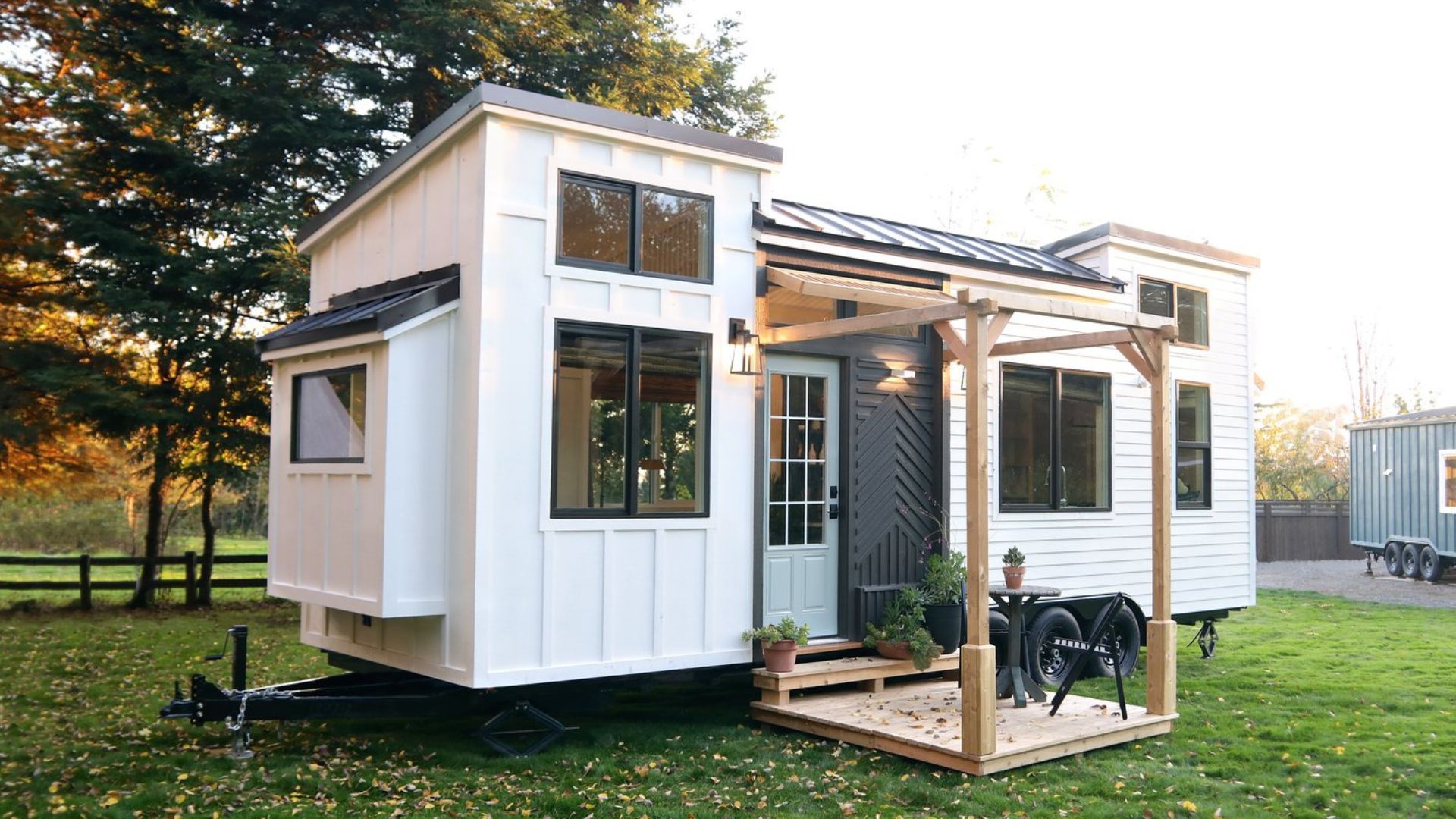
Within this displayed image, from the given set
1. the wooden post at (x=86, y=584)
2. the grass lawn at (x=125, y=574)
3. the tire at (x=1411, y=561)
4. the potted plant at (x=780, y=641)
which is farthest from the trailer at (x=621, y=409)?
the tire at (x=1411, y=561)

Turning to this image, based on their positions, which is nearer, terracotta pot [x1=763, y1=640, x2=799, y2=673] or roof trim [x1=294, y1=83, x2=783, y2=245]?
roof trim [x1=294, y1=83, x2=783, y2=245]

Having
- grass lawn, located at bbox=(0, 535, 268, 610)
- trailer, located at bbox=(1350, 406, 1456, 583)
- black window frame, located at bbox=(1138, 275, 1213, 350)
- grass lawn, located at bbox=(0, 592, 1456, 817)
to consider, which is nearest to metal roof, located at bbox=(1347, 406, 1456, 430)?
trailer, located at bbox=(1350, 406, 1456, 583)

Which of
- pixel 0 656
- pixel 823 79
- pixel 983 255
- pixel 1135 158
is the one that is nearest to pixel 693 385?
pixel 983 255

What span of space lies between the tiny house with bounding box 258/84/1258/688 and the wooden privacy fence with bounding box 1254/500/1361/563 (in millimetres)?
15005

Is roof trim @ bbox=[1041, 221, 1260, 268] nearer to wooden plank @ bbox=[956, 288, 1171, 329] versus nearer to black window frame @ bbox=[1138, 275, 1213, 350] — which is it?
black window frame @ bbox=[1138, 275, 1213, 350]

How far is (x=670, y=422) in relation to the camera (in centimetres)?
679

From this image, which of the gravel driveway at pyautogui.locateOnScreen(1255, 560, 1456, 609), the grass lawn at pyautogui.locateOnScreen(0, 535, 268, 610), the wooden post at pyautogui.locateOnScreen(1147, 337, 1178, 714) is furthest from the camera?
the gravel driveway at pyautogui.locateOnScreen(1255, 560, 1456, 609)

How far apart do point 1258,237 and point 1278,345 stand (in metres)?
5.35

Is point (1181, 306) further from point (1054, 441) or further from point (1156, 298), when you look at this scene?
point (1054, 441)

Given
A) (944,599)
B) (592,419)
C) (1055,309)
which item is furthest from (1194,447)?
(592,419)

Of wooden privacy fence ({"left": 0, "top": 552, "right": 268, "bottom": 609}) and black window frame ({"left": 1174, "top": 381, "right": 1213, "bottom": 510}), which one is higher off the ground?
black window frame ({"left": 1174, "top": 381, "right": 1213, "bottom": 510})

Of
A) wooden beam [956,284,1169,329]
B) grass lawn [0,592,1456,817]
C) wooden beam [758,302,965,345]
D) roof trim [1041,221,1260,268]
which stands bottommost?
grass lawn [0,592,1456,817]

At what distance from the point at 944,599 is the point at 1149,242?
4393 millimetres

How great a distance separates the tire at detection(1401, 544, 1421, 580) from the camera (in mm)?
18812
